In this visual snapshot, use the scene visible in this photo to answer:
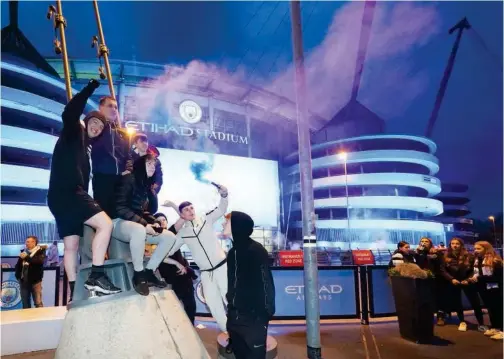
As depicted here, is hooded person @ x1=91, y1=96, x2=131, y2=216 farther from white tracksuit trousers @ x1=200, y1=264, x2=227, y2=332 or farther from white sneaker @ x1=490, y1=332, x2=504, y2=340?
white sneaker @ x1=490, y1=332, x2=504, y2=340

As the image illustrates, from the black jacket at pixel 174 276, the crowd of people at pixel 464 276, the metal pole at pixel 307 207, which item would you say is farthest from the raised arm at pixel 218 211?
the crowd of people at pixel 464 276

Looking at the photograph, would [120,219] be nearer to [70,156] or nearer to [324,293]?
[70,156]

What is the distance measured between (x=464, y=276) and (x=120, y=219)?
6.53 m

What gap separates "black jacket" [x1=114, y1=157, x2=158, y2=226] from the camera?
3273 millimetres

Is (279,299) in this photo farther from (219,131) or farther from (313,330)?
(219,131)

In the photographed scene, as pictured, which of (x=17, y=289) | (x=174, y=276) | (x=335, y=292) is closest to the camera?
(x=174, y=276)

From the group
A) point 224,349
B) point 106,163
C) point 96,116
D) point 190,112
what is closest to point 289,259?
point 224,349

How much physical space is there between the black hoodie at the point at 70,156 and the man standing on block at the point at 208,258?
1547mm

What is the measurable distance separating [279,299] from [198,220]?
3.79m

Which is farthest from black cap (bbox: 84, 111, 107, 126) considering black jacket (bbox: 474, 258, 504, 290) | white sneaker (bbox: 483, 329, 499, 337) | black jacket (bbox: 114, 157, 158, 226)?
white sneaker (bbox: 483, 329, 499, 337)

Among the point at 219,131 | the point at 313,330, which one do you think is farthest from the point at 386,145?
the point at 313,330

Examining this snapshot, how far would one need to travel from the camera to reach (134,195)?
338 centimetres

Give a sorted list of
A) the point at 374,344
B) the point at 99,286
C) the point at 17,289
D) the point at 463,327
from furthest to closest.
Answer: the point at 17,289 → the point at 463,327 → the point at 374,344 → the point at 99,286

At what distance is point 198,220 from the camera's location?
4516 millimetres
